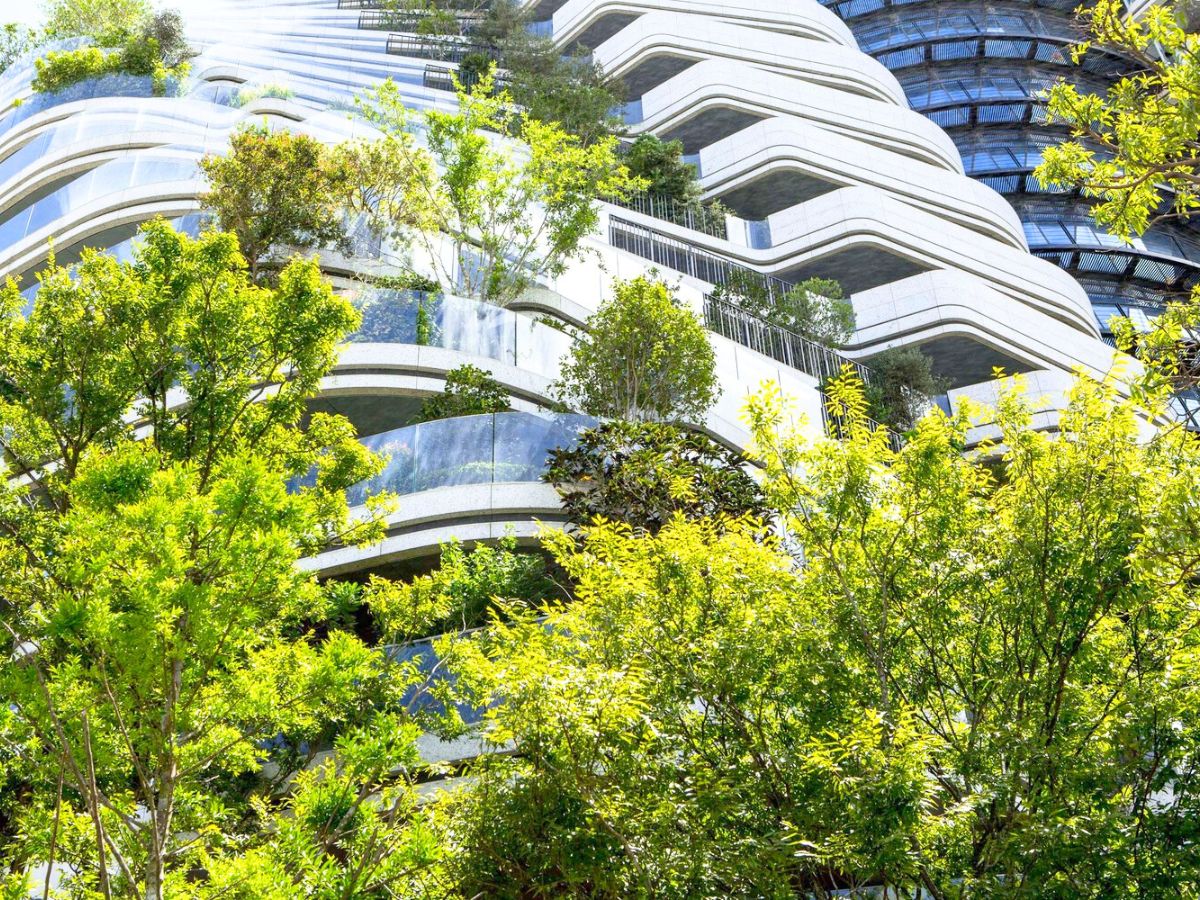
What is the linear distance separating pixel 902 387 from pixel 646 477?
16311mm

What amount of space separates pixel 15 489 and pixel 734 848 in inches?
293

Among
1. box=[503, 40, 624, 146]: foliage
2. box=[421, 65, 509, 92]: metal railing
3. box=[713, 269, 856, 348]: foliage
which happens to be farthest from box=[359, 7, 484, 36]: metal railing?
box=[713, 269, 856, 348]: foliage

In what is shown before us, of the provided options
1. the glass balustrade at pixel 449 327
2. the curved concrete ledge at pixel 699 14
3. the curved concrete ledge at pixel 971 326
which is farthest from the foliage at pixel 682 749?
the curved concrete ledge at pixel 699 14

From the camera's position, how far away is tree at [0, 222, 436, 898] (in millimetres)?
7461

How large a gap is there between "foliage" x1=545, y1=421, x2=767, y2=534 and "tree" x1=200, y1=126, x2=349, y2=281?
8.25 metres

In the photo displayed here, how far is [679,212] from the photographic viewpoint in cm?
3600

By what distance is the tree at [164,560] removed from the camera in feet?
24.5

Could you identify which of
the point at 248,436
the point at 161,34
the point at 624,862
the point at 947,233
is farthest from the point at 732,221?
the point at 624,862

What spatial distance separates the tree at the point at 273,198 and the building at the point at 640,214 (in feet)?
2.80

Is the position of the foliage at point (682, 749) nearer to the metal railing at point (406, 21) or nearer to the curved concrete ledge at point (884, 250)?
the curved concrete ledge at point (884, 250)

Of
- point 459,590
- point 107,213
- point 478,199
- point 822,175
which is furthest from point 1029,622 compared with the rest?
point 822,175

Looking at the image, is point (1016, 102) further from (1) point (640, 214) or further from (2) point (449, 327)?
(2) point (449, 327)

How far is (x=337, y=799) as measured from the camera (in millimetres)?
6938

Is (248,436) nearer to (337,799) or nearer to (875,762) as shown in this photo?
(337,799)
